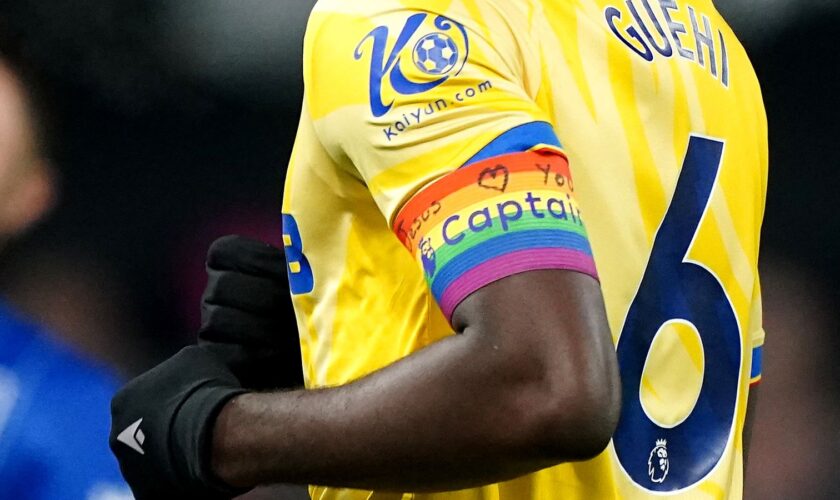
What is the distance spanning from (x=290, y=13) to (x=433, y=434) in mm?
1096

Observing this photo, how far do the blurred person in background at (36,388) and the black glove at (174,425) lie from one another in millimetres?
793

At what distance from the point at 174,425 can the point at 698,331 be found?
0.43 metres

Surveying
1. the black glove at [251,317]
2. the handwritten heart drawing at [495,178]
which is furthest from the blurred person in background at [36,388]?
the handwritten heart drawing at [495,178]

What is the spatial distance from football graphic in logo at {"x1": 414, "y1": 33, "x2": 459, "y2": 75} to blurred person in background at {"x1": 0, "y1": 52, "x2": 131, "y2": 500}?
103 centimetres

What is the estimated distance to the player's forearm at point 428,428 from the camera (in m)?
0.73

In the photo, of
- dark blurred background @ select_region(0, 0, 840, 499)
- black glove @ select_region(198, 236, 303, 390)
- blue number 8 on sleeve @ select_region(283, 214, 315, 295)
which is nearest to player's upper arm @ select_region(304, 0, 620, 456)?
blue number 8 on sleeve @ select_region(283, 214, 315, 295)

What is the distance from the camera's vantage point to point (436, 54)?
79 cm

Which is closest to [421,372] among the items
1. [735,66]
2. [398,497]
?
[398,497]

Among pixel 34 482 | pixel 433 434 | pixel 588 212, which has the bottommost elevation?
pixel 34 482

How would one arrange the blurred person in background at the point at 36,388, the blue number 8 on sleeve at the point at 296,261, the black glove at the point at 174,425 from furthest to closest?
the blurred person in background at the point at 36,388 → the blue number 8 on sleeve at the point at 296,261 → the black glove at the point at 174,425

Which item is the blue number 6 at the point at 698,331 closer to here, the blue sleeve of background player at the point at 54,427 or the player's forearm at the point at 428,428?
the player's forearm at the point at 428,428

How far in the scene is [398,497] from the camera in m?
0.91

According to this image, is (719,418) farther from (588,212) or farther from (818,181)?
(818,181)

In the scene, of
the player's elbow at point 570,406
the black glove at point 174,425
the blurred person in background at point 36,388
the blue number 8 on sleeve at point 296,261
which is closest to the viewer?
the player's elbow at point 570,406
